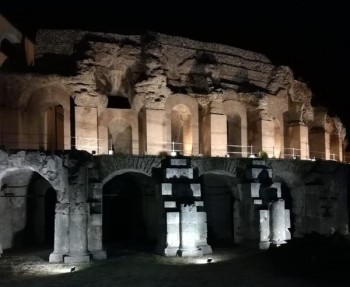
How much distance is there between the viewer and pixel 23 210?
23.8m

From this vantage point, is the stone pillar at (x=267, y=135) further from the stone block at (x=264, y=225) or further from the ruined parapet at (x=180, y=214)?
the ruined parapet at (x=180, y=214)

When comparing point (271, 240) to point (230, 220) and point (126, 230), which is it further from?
point (126, 230)

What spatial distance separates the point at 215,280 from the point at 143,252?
6.85 m

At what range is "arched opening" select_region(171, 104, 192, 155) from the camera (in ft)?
91.6

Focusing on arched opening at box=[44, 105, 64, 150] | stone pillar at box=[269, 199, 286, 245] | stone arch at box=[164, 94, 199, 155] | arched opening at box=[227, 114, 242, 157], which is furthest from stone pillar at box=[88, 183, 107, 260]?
arched opening at box=[227, 114, 242, 157]

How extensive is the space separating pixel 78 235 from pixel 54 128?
14251mm

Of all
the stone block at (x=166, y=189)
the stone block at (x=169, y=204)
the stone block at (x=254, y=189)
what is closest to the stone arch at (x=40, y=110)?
the stone block at (x=166, y=189)

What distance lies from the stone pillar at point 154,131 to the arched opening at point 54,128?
7362mm

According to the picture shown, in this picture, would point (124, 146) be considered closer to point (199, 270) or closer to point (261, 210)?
point (261, 210)

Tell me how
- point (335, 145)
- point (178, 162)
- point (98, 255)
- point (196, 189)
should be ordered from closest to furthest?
point (98, 255)
point (196, 189)
point (178, 162)
point (335, 145)

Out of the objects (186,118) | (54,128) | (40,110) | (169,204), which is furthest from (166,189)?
(54,128)

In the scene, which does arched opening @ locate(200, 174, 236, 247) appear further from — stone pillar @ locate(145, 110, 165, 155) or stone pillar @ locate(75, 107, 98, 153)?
stone pillar @ locate(75, 107, 98, 153)

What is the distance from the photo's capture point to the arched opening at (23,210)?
22703 millimetres

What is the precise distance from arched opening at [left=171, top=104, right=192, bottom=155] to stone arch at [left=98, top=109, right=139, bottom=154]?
2.84m
